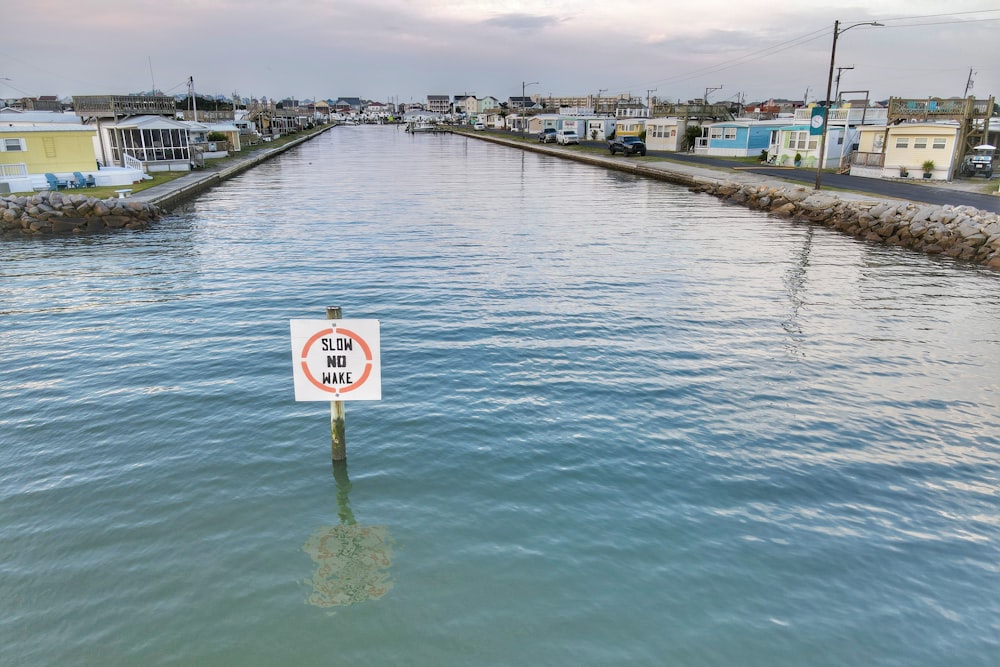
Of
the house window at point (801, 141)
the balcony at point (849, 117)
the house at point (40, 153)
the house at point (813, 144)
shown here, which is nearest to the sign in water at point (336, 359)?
the house at point (40, 153)

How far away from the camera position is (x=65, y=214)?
98.3ft

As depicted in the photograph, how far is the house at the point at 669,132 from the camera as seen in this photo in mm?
80188

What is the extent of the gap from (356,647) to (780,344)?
12.0 m

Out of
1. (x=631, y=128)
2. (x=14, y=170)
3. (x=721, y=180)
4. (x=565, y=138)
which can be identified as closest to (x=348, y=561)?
(x=14, y=170)

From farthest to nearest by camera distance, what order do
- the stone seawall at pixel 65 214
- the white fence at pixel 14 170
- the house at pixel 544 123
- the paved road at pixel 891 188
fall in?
1. the house at pixel 544 123
2. the white fence at pixel 14 170
3. the paved road at pixel 891 188
4. the stone seawall at pixel 65 214

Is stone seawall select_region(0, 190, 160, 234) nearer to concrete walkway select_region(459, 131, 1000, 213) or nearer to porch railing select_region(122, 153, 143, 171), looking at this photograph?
porch railing select_region(122, 153, 143, 171)

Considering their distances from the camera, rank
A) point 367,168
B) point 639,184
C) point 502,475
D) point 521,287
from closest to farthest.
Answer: point 502,475 → point 521,287 → point 639,184 → point 367,168

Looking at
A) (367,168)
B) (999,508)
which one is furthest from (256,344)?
(367,168)

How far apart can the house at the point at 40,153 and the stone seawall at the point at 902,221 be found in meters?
39.2

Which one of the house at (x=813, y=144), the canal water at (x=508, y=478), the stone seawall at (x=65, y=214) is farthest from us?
the house at (x=813, y=144)

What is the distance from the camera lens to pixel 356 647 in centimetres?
614

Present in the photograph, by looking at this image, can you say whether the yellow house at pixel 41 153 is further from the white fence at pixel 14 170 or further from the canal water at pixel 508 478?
the canal water at pixel 508 478

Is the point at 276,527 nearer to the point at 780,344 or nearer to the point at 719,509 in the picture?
the point at 719,509

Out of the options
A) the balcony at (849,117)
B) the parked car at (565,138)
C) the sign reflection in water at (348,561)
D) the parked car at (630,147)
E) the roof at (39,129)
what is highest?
the balcony at (849,117)
